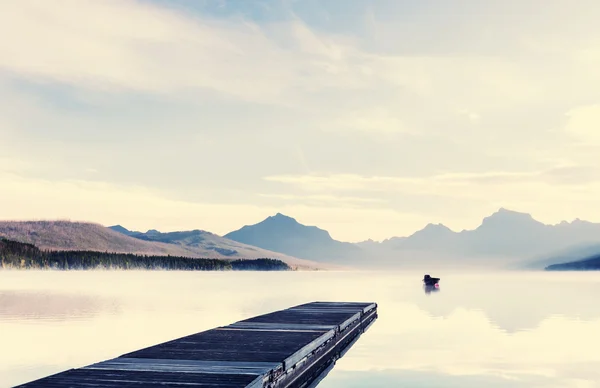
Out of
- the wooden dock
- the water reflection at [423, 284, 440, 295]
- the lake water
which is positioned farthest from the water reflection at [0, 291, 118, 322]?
the water reflection at [423, 284, 440, 295]

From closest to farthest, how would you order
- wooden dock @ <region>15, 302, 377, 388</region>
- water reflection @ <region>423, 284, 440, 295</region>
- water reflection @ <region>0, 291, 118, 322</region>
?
1. wooden dock @ <region>15, 302, 377, 388</region>
2. water reflection @ <region>0, 291, 118, 322</region>
3. water reflection @ <region>423, 284, 440, 295</region>

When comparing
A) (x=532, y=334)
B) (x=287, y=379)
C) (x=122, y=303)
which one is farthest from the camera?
(x=122, y=303)

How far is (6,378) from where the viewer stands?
22828 millimetres

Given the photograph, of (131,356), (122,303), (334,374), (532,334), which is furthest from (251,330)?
(122,303)

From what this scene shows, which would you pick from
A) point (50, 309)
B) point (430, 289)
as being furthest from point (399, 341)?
point (430, 289)

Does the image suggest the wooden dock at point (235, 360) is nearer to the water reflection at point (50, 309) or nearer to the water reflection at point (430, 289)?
the water reflection at point (50, 309)

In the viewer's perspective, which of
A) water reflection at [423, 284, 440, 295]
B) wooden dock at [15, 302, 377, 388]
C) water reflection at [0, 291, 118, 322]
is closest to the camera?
wooden dock at [15, 302, 377, 388]

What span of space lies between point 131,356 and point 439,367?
12012mm

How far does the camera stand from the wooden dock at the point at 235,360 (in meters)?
17.0

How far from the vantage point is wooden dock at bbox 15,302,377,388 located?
668 inches

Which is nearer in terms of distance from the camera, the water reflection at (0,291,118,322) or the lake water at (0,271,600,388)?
the lake water at (0,271,600,388)

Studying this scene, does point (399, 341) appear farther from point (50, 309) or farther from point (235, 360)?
point (50, 309)

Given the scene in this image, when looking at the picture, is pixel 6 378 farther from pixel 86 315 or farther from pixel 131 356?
pixel 86 315

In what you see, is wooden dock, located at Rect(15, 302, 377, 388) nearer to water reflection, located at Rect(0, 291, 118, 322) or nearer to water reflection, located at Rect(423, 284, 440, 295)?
water reflection, located at Rect(0, 291, 118, 322)
